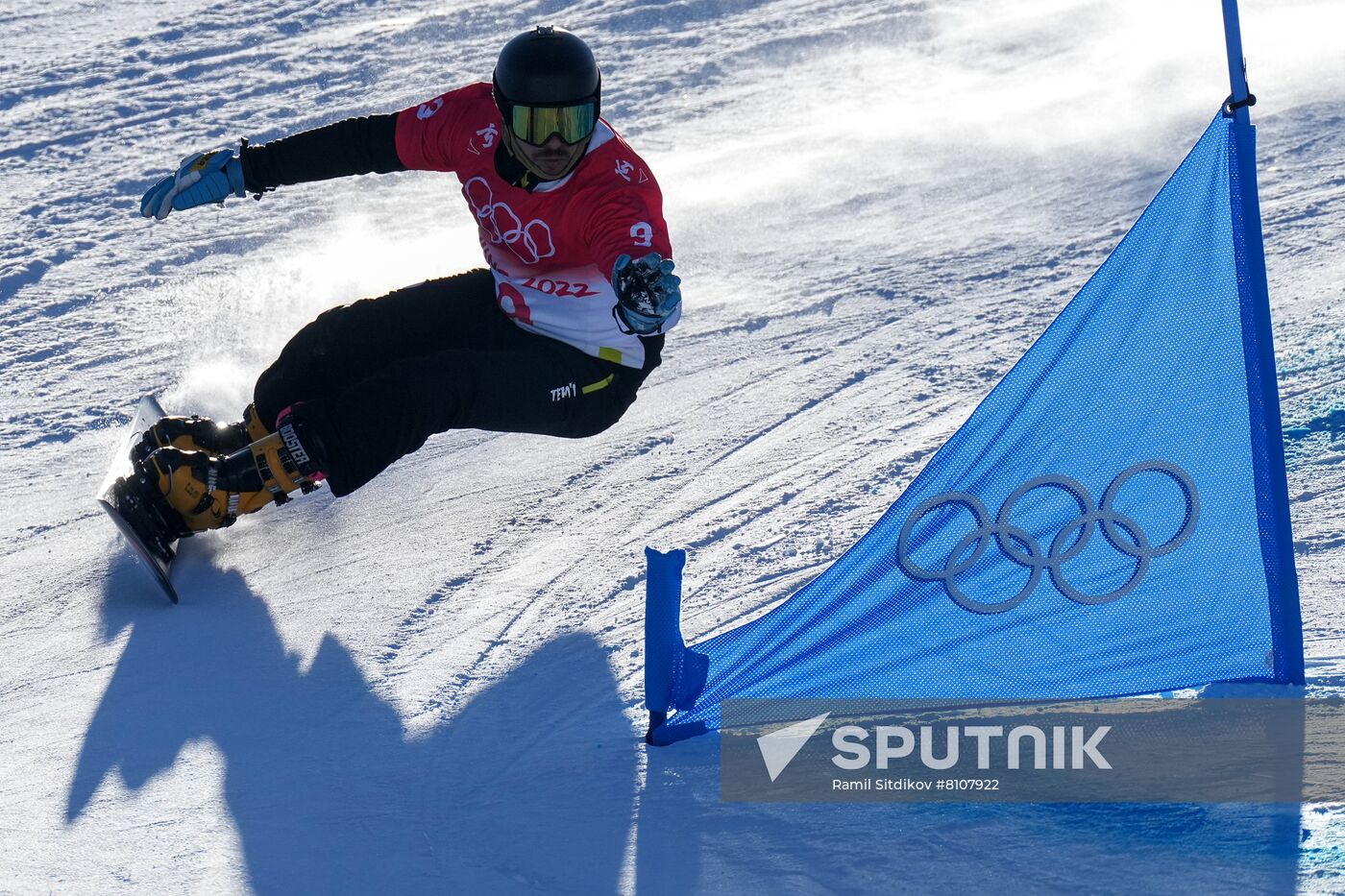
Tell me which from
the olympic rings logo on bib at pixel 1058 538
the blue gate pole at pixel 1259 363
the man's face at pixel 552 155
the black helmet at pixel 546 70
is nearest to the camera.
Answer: the blue gate pole at pixel 1259 363

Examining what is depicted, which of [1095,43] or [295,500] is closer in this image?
[295,500]

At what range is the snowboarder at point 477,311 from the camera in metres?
3.62

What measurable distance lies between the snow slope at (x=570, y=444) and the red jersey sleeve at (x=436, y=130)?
36.2 inches

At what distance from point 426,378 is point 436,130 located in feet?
2.72

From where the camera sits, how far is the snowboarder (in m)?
3.62

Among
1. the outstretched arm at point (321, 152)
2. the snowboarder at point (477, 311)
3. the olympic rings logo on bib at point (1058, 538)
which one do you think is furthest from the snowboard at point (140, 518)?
the olympic rings logo on bib at point (1058, 538)

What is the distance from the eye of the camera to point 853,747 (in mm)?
2955

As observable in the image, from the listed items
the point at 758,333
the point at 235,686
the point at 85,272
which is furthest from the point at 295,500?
the point at 85,272

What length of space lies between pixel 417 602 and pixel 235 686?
0.52 m

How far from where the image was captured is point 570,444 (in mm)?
4496

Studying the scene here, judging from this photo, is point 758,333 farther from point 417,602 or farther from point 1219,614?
point 1219,614

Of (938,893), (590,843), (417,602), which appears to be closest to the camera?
(938,893)

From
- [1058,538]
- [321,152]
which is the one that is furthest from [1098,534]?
[321,152]

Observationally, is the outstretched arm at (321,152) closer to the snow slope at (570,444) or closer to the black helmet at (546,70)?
the black helmet at (546,70)
